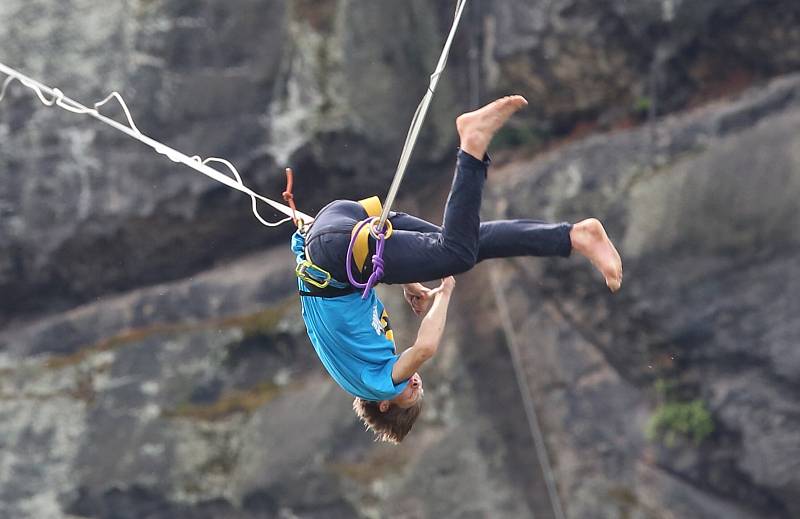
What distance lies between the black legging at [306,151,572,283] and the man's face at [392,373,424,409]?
1.93 feet

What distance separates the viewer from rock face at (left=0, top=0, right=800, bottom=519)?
9.48 meters

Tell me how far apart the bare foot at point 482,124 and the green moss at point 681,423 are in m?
5.39

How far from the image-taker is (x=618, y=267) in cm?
499

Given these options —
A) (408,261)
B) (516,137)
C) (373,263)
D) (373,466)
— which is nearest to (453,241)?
(408,261)

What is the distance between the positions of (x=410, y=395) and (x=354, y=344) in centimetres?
37

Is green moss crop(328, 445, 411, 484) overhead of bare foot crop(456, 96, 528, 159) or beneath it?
overhead

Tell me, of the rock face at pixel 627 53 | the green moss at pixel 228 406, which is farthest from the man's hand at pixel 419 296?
the rock face at pixel 627 53

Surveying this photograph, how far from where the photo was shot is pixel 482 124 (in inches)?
183

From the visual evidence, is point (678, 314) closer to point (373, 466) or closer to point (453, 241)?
point (373, 466)

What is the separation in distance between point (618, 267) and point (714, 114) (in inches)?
192

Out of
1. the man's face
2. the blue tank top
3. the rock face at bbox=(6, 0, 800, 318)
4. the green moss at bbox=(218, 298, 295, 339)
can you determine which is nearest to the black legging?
the blue tank top

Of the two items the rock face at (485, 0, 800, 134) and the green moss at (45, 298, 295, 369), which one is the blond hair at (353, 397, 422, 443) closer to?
the green moss at (45, 298, 295, 369)

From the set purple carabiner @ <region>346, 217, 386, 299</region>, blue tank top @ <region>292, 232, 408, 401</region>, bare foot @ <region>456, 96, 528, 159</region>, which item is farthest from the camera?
blue tank top @ <region>292, 232, 408, 401</region>

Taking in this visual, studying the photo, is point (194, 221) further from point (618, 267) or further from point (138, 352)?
point (618, 267)
